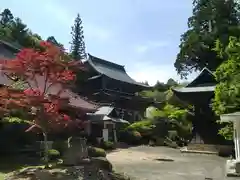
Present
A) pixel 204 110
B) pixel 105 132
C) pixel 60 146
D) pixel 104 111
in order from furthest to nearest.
A: 1. pixel 104 111
2. pixel 105 132
3. pixel 204 110
4. pixel 60 146

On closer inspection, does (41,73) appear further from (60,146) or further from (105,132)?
(105,132)

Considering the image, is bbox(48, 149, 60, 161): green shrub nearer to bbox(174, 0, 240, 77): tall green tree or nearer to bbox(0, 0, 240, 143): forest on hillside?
bbox(0, 0, 240, 143): forest on hillside

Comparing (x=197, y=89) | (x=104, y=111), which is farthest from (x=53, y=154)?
(x=104, y=111)

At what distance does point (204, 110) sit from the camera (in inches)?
1075

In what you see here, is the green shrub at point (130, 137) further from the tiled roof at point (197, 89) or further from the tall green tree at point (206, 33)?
the tall green tree at point (206, 33)

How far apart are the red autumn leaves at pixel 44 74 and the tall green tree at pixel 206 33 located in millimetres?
30874

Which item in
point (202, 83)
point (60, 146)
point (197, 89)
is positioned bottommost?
point (60, 146)

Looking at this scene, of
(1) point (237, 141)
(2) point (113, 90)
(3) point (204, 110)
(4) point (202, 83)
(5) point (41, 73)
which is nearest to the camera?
(5) point (41, 73)

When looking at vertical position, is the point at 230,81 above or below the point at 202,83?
below

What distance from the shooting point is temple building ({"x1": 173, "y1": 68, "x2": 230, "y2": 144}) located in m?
26.5

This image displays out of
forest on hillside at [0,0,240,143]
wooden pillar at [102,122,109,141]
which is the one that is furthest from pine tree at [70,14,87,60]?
wooden pillar at [102,122,109,141]

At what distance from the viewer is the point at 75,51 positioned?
6812 cm

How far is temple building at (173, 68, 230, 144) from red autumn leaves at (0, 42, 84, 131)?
16771 millimetres

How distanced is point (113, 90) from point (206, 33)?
15322mm
